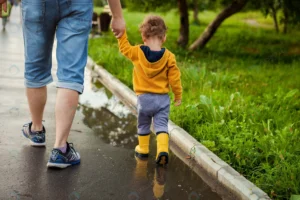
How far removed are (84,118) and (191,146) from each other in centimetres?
170

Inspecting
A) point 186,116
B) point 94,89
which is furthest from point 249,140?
point 94,89

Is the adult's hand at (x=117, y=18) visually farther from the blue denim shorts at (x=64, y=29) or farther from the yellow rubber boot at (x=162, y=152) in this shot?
the yellow rubber boot at (x=162, y=152)

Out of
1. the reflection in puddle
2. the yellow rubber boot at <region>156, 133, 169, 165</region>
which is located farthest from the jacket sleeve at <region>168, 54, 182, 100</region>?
the reflection in puddle

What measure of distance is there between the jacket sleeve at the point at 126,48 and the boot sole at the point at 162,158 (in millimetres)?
908

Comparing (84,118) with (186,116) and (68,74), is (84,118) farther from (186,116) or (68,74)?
(68,74)

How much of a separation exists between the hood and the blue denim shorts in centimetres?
65

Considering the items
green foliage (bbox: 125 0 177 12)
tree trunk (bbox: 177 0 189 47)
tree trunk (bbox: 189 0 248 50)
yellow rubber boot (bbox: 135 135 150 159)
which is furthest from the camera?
green foliage (bbox: 125 0 177 12)

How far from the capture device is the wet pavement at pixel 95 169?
3.84m

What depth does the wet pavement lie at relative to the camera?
3.84m

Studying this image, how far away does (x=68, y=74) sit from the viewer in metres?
4.03

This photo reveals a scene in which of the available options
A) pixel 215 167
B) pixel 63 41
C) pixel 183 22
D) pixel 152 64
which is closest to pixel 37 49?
pixel 63 41

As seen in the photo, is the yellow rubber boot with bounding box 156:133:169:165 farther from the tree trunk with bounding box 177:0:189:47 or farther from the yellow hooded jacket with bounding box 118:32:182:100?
the tree trunk with bounding box 177:0:189:47

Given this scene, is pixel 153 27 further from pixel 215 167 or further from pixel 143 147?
pixel 215 167

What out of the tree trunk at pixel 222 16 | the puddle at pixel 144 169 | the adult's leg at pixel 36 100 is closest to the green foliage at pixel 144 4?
the tree trunk at pixel 222 16
